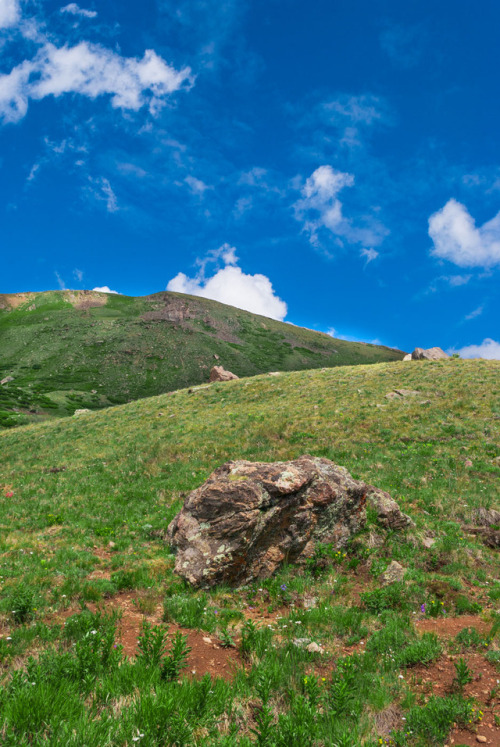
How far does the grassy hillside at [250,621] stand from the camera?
4.48m

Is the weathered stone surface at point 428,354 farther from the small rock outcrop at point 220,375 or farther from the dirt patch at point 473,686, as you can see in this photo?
the dirt patch at point 473,686

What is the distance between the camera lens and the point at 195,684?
5141 millimetres

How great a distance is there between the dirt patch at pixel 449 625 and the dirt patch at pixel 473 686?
0.86m

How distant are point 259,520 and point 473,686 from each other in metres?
5.62

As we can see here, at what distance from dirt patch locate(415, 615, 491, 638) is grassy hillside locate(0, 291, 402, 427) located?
229ft

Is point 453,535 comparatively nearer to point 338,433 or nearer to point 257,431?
point 338,433

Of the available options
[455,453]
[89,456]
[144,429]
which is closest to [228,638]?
[455,453]

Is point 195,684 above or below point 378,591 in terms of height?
below

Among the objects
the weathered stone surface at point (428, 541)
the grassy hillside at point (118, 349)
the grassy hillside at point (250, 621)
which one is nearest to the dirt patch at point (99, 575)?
the grassy hillside at point (250, 621)

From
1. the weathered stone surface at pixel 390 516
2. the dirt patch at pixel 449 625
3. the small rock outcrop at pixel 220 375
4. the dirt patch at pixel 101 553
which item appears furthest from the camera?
the small rock outcrop at pixel 220 375

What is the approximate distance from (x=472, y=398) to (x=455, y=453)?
10.6 metres

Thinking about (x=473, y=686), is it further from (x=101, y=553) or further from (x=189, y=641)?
(x=101, y=553)

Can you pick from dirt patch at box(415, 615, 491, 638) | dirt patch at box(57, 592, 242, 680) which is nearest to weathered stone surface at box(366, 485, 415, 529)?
dirt patch at box(415, 615, 491, 638)

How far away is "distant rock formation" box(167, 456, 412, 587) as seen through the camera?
964 cm
